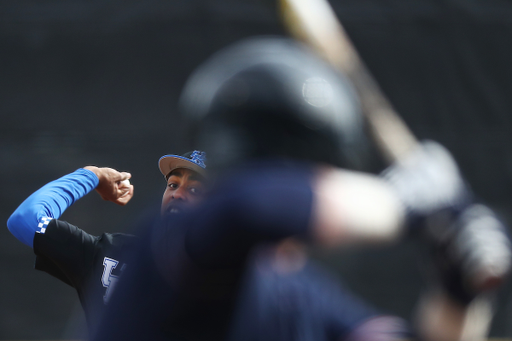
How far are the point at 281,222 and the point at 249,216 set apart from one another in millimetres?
42

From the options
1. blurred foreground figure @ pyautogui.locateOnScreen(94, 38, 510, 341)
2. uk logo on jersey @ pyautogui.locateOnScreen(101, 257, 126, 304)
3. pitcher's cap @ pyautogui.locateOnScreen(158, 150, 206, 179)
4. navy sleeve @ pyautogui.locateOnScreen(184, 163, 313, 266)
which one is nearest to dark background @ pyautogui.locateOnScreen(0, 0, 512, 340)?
pitcher's cap @ pyautogui.locateOnScreen(158, 150, 206, 179)

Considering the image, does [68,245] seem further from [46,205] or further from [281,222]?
[281,222]

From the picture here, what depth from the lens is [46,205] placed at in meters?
1.68

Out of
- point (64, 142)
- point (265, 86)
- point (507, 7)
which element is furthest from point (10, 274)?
point (507, 7)

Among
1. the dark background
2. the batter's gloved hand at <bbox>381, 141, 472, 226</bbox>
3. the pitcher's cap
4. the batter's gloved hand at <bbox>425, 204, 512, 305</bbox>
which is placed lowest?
the batter's gloved hand at <bbox>425, 204, 512, 305</bbox>

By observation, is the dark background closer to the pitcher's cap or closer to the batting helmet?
the pitcher's cap

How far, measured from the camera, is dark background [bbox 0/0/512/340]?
3.29 meters

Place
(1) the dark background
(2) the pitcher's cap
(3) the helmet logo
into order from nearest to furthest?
(3) the helmet logo
(2) the pitcher's cap
(1) the dark background

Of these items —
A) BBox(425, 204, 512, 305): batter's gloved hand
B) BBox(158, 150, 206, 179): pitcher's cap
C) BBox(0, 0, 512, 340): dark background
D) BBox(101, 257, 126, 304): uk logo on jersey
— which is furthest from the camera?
BBox(0, 0, 512, 340): dark background

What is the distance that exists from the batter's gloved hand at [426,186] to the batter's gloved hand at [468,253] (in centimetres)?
2

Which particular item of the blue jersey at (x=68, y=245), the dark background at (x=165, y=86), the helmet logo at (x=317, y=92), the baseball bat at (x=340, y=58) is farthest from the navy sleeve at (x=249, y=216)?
the dark background at (x=165, y=86)

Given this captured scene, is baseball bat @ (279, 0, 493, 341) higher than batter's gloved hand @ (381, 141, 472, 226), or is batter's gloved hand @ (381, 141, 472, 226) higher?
baseball bat @ (279, 0, 493, 341)

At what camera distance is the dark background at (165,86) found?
10.8 feet

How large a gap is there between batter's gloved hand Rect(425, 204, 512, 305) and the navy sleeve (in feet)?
0.59
